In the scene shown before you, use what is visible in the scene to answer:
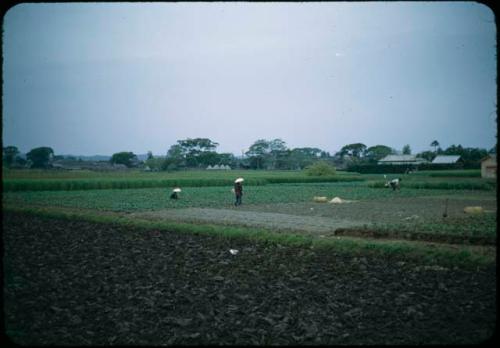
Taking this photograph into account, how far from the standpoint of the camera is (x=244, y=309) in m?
7.46

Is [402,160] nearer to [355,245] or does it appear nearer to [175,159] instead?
[175,159]

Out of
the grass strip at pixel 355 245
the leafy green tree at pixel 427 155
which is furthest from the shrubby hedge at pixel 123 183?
the leafy green tree at pixel 427 155

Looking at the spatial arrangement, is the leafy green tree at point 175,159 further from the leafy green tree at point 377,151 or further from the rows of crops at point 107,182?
the leafy green tree at point 377,151

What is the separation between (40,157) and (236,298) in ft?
148

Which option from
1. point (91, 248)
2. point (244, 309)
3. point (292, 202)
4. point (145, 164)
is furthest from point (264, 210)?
point (145, 164)

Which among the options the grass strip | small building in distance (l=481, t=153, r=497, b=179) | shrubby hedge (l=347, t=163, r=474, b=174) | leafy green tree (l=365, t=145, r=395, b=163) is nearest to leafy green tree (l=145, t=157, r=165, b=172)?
shrubby hedge (l=347, t=163, r=474, b=174)

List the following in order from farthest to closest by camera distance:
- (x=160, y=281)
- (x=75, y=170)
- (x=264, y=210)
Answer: (x=75, y=170), (x=264, y=210), (x=160, y=281)

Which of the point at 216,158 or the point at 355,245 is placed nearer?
the point at 355,245

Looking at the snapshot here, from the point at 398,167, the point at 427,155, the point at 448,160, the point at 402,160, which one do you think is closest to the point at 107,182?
the point at 398,167

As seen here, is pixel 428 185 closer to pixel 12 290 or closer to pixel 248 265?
pixel 248 265

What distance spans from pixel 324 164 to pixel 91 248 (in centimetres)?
5524

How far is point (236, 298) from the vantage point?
809cm

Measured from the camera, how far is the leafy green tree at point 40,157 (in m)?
46.4

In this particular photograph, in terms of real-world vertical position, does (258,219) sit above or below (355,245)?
below
